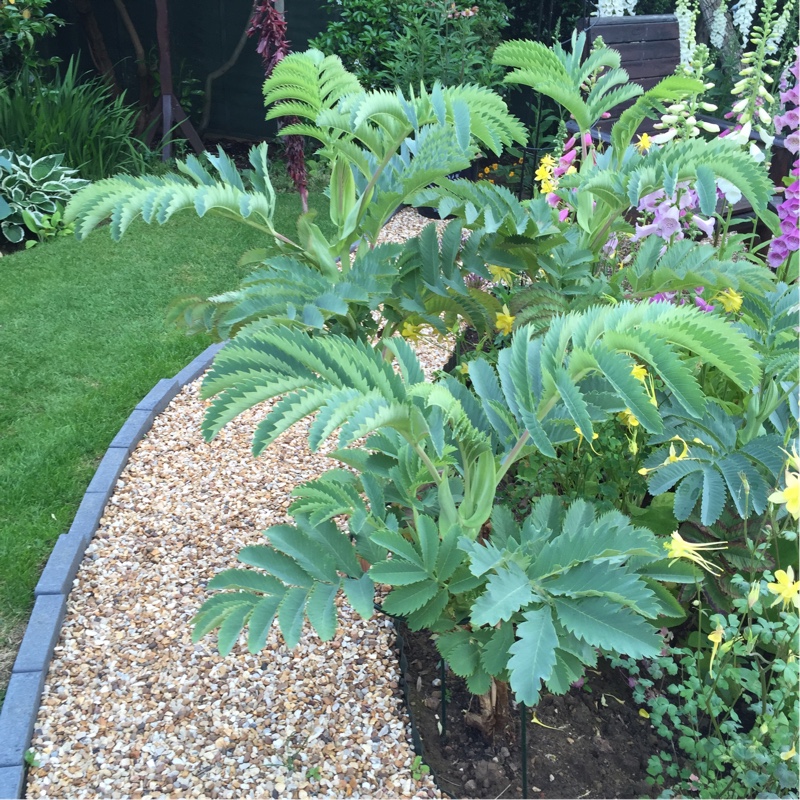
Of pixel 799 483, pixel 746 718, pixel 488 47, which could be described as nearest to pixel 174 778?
pixel 746 718

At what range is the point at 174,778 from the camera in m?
1.77

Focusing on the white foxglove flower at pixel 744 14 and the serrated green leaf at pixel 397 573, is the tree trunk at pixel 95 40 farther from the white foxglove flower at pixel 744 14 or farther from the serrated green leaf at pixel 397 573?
the serrated green leaf at pixel 397 573

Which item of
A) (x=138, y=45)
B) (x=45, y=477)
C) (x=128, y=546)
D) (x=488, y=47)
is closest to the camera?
(x=128, y=546)

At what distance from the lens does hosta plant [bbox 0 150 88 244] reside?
4.74 meters

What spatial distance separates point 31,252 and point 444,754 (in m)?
3.95

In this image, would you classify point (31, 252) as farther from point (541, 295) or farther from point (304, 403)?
point (304, 403)

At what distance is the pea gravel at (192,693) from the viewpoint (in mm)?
1761

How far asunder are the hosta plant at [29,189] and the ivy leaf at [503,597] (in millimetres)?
4260

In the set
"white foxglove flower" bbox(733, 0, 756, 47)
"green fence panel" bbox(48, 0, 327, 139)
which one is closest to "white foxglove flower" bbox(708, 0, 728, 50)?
"white foxglove flower" bbox(733, 0, 756, 47)

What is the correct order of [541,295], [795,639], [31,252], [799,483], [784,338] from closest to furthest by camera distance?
[799,483]
[795,639]
[784,338]
[541,295]
[31,252]

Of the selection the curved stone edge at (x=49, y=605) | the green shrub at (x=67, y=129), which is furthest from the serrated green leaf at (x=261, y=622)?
the green shrub at (x=67, y=129)

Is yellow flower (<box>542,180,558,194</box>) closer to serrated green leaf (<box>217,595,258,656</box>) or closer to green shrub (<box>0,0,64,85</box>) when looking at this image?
serrated green leaf (<box>217,595,258,656</box>)

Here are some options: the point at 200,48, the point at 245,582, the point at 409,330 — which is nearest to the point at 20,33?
the point at 200,48

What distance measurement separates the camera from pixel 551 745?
1.78 meters
